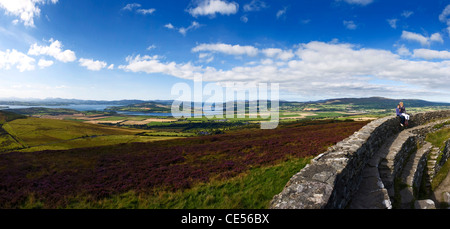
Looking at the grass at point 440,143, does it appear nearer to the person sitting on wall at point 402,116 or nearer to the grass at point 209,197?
the person sitting on wall at point 402,116

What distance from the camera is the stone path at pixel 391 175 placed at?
195 inches

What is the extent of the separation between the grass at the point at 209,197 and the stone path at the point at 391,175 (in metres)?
2.67

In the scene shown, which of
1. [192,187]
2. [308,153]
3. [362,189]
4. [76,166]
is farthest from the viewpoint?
[76,166]

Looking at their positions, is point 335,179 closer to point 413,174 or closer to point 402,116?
point 413,174

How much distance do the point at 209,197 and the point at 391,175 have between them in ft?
23.8

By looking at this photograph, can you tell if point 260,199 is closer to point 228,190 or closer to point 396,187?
point 228,190

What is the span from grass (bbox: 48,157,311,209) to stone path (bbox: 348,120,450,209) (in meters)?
2.67

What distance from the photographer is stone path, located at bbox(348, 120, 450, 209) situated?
4.95 meters

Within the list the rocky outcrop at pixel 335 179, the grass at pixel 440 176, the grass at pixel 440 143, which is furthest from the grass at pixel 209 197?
the grass at pixel 440 143

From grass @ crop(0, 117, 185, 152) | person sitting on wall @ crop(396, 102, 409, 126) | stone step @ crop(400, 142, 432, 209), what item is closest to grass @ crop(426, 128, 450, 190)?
stone step @ crop(400, 142, 432, 209)
